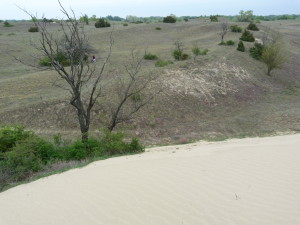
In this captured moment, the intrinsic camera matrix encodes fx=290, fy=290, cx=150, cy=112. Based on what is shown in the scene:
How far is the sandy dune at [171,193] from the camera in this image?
455 centimetres

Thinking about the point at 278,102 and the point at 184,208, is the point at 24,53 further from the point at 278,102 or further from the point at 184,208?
the point at 184,208

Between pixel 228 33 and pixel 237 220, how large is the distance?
39.9 meters

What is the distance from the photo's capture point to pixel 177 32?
154 ft

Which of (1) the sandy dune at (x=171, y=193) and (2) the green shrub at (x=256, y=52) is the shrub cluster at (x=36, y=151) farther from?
(2) the green shrub at (x=256, y=52)

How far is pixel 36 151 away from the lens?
31.3ft

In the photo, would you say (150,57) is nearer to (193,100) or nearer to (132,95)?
(193,100)

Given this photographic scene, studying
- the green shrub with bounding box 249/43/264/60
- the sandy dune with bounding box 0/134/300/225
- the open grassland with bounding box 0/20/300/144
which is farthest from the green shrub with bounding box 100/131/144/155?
the green shrub with bounding box 249/43/264/60

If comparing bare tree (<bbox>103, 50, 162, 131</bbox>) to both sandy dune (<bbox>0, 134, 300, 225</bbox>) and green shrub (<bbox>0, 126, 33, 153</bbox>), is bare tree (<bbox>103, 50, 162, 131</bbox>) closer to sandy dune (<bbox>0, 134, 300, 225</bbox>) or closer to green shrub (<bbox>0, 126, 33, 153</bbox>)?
green shrub (<bbox>0, 126, 33, 153</bbox>)

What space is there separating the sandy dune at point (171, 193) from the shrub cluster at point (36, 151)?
138cm

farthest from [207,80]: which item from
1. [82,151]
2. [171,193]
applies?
[171,193]

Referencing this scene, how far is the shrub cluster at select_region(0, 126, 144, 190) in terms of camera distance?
8.27 m

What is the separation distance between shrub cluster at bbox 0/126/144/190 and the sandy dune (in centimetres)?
138

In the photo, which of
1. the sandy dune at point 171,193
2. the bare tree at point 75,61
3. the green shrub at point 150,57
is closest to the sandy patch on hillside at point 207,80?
the green shrub at point 150,57

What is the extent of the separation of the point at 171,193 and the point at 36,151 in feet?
Result: 19.3
